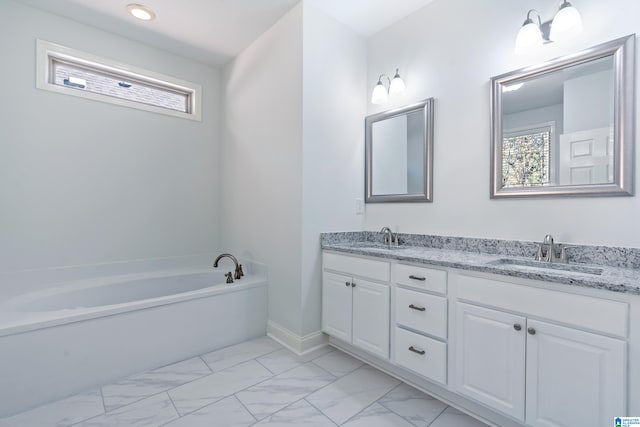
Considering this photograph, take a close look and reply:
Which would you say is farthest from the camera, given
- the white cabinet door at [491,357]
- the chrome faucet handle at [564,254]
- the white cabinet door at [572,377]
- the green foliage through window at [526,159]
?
the green foliage through window at [526,159]

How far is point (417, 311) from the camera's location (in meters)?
1.73

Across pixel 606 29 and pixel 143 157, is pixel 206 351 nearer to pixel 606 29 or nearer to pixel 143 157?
pixel 143 157

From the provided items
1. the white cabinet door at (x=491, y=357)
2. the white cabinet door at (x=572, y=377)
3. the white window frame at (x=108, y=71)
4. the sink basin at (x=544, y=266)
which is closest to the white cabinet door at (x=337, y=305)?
the white cabinet door at (x=491, y=357)

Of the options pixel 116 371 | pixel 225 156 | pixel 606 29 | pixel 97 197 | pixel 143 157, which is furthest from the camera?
pixel 225 156

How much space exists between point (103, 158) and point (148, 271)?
1176 mm

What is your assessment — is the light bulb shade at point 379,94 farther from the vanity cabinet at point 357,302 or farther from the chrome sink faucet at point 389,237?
the vanity cabinet at point 357,302

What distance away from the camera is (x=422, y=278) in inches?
67.1

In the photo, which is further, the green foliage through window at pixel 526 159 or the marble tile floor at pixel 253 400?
the green foliage through window at pixel 526 159

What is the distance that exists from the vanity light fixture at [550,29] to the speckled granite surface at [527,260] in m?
1.18

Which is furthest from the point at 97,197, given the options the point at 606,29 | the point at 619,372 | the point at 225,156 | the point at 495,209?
the point at 606,29

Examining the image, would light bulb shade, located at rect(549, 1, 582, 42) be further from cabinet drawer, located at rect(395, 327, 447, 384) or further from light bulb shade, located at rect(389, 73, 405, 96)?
cabinet drawer, located at rect(395, 327, 447, 384)

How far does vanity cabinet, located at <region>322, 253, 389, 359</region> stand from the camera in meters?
1.93

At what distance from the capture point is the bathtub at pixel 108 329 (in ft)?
5.27

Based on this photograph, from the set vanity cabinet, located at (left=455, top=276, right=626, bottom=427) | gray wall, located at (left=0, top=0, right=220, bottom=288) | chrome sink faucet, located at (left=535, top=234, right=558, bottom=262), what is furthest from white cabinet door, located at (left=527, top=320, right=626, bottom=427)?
gray wall, located at (left=0, top=0, right=220, bottom=288)
